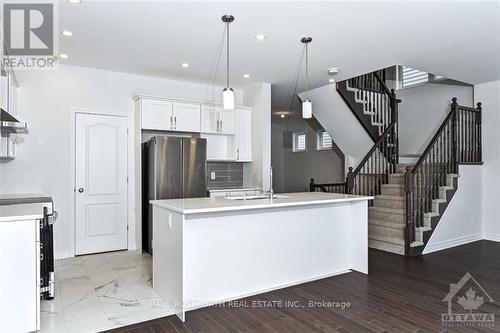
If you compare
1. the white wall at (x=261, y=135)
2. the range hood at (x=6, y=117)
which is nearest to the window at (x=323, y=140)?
the white wall at (x=261, y=135)

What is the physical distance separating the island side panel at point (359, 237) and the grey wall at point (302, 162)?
4.00 meters

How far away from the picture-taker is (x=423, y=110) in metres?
7.10

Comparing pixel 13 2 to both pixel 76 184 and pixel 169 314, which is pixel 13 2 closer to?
pixel 76 184

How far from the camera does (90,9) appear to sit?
2998 mm

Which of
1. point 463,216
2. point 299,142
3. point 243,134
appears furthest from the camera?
point 299,142

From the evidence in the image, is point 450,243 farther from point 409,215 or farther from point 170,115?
point 170,115

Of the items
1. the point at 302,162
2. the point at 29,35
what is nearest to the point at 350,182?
the point at 302,162

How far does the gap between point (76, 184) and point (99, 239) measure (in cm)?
89

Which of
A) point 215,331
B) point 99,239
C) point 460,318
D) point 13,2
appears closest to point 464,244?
point 460,318

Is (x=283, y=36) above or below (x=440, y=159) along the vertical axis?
above

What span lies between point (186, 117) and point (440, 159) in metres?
4.23

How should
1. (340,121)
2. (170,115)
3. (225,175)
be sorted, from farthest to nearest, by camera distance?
(340,121)
(225,175)
(170,115)

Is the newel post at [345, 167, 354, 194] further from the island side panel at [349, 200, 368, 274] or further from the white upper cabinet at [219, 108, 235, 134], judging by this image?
the white upper cabinet at [219, 108, 235, 134]

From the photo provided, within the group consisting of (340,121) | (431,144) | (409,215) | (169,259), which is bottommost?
(169,259)
